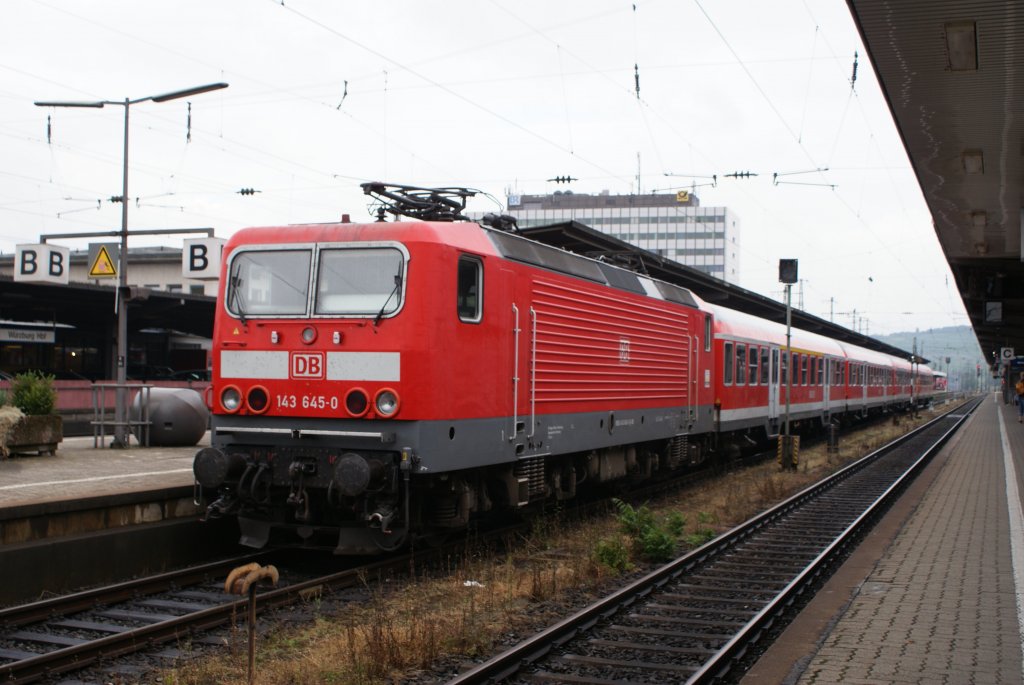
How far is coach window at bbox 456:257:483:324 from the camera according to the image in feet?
33.4

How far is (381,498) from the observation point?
9625 mm

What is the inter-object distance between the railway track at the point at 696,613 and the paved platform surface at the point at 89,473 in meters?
4.94

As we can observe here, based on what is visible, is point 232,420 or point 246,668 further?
point 232,420

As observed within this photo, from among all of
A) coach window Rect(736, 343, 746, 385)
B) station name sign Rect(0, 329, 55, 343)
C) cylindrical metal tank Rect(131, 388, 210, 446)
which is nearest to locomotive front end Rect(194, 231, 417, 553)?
cylindrical metal tank Rect(131, 388, 210, 446)

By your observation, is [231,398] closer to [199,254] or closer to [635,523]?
[635,523]

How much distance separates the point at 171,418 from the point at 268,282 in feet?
23.6

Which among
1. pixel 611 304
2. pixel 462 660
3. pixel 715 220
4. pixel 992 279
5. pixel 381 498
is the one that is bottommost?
pixel 462 660

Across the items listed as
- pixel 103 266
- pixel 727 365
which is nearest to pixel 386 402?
pixel 103 266

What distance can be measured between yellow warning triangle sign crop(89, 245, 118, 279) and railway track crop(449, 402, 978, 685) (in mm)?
11154

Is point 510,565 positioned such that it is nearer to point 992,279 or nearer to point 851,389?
point 992,279

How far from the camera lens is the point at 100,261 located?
57.4 feet

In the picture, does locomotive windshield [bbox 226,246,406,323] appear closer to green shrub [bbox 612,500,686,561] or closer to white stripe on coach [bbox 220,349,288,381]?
white stripe on coach [bbox 220,349,288,381]

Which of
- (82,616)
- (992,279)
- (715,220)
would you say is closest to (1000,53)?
(82,616)

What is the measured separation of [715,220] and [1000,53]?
111 meters
